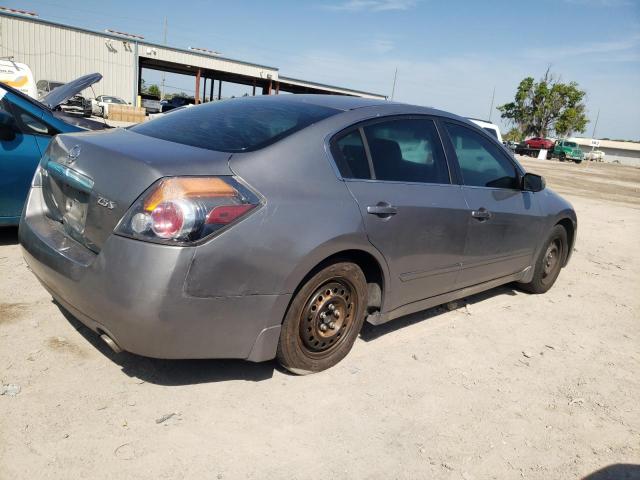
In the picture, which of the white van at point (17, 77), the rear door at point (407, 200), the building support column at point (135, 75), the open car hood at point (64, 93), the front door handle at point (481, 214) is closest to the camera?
the rear door at point (407, 200)

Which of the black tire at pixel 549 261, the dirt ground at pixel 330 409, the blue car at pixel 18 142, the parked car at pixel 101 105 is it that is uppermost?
the blue car at pixel 18 142

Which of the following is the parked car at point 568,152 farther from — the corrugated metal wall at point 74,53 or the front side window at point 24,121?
the front side window at point 24,121

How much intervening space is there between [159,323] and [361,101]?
80.6 inches

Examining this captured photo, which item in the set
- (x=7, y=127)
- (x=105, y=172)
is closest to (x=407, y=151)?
(x=105, y=172)

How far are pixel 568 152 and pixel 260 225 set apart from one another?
52.9m

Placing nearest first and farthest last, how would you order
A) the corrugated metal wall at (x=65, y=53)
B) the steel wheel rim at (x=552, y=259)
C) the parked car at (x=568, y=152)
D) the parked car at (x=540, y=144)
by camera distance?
the steel wheel rim at (x=552, y=259) → the corrugated metal wall at (x=65, y=53) → the parked car at (x=568, y=152) → the parked car at (x=540, y=144)

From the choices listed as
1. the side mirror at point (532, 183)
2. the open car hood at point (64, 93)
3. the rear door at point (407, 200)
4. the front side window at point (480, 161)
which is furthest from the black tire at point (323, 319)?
the open car hood at point (64, 93)

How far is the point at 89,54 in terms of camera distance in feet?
110

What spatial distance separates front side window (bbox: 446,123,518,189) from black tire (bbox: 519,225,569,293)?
1021mm

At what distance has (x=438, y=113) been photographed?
3.84 metres

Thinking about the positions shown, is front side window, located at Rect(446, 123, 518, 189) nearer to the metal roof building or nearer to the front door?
the front door

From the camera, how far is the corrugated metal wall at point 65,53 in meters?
30.6

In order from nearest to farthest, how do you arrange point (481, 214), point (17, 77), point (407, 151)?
point (407, 151) < point (481, 214) < point (17, 77)

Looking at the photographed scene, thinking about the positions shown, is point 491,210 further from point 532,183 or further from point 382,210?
point 382,210
